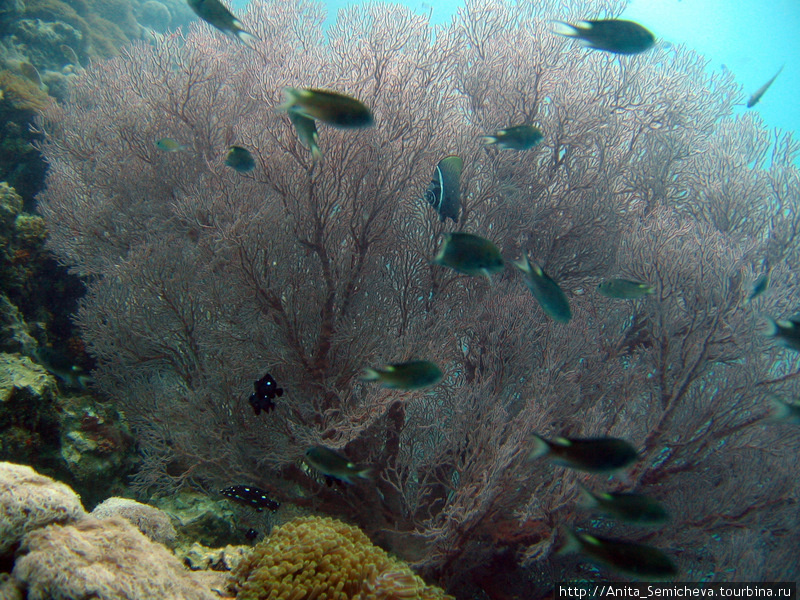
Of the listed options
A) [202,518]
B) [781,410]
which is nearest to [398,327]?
[202,518]

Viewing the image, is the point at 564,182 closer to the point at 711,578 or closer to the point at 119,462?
the point at 711,578

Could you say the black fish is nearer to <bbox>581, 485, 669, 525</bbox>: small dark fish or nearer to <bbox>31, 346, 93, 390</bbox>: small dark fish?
<bbox>31, 346, 93, 390</bbox>: small dark fish

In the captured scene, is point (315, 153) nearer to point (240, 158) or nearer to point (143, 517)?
point (240, 158)

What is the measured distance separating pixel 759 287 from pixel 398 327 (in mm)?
3453

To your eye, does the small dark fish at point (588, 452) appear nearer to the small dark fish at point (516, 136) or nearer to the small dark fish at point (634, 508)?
the small dark fish at point (634, 508)

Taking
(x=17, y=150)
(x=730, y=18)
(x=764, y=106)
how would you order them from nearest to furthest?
(x=17, y=150) < (x=730, y=18) < (x=764, y=106)

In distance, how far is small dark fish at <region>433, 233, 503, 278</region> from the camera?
262 centimetres

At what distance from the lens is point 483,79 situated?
5.18 metres

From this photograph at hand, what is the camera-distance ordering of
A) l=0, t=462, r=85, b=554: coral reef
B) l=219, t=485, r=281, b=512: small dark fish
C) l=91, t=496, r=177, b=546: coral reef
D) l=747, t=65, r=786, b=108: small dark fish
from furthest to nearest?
l=747, t=65, r=786, b=108: small dark fish, l=219, t=485, r=281, b=512: small dark fish, l=91, t=496, r=177, b=546: coral reef, l=0, t=462, r=85, b=554: coral reef

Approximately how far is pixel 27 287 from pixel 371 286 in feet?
14.2

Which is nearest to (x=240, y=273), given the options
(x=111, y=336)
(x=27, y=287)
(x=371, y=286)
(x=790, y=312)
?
(x=371, y=286)

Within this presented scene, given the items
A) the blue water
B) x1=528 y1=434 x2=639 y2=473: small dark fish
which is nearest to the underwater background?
x1=528 y1=434 x2=639 y2=473: small dark fish

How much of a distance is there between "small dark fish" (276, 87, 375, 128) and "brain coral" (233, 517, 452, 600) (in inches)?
96.8

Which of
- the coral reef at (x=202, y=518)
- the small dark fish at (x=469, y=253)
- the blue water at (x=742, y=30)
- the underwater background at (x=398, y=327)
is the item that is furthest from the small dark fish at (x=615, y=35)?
the blue water at (x=742, y=30)
